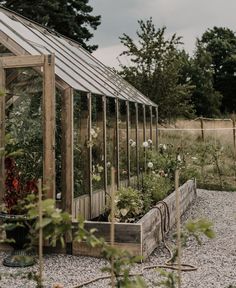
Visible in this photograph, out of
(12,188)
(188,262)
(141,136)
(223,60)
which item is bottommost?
(188,262)

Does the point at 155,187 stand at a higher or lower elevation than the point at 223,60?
lower

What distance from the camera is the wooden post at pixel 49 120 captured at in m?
5.26

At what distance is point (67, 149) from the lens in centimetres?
540

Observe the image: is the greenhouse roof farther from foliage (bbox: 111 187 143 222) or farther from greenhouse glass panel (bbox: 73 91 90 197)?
foliage (bbox: 111 187 143 222)

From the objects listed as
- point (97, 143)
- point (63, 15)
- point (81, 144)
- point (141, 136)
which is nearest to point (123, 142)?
point (97, 143)

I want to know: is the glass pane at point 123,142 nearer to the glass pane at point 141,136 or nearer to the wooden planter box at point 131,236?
the glass pane at point 141,136

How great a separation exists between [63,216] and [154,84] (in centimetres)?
1564

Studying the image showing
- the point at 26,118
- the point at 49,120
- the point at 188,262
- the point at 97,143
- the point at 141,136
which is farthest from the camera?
the point at 141,136

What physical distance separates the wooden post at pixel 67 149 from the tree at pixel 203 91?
76.2 feet

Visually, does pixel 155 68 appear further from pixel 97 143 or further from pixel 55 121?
pixel 55 121

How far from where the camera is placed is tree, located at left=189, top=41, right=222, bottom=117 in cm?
2838

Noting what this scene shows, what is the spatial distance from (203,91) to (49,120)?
2392 cm

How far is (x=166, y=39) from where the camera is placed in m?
18.3

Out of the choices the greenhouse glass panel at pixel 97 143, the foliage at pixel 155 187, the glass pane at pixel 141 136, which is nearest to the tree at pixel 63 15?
the glass pane at pixel 141 136
